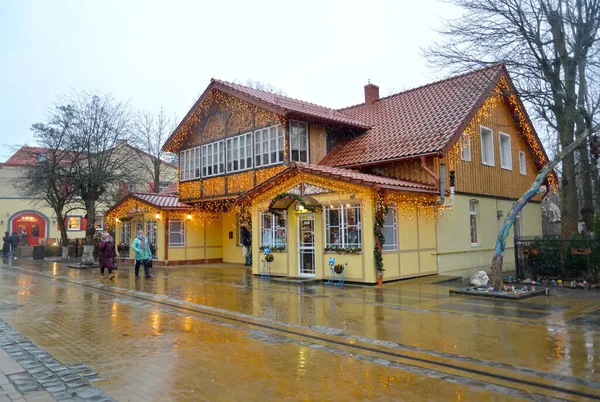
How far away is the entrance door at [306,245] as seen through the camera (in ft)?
51.9

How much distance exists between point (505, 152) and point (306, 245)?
10.7 meters

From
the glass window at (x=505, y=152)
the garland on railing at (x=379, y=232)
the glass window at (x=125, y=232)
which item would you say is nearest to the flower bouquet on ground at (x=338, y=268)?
the garland on railing at (x=379, y=232)

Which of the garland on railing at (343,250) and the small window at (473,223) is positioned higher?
the small window at (473,223)

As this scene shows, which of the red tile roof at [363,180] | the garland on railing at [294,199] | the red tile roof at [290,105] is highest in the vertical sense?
the red tile roof at [290,105]

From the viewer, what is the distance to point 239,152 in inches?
806

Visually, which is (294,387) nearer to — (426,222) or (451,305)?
(451,305)

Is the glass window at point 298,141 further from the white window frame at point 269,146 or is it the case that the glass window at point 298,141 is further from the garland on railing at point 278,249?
the garland on railing at point 278,249

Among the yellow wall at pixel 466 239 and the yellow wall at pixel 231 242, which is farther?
the yellow wall at pixel 231 242

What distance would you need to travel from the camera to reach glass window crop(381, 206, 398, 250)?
1491 centimetres

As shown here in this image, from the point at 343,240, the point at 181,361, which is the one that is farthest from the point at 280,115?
the point at 181,361

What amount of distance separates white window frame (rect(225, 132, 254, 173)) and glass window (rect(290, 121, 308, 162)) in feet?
7.13

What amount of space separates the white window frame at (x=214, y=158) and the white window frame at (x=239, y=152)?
1.51 ft

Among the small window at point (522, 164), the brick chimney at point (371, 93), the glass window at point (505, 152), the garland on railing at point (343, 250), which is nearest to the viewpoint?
the garland on railing at point (343, 250)

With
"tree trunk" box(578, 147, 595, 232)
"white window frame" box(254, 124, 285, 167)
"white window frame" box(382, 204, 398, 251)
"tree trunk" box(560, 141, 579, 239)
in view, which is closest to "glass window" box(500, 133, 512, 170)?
"tree trunk" box(578, 147, 595, 232)
